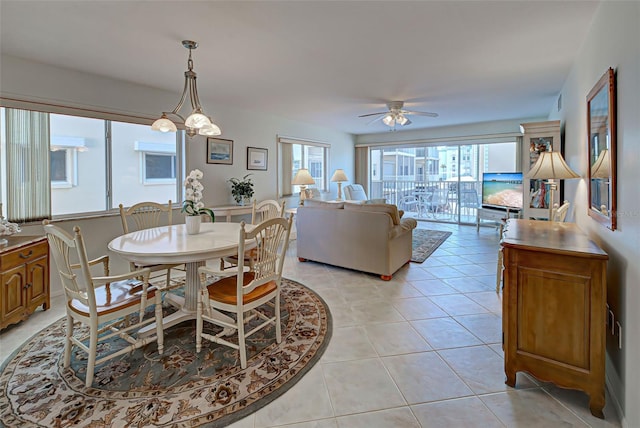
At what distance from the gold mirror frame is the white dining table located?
223 centimetres

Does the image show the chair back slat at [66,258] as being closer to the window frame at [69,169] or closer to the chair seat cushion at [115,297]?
the chair seat cushion at [115,297]

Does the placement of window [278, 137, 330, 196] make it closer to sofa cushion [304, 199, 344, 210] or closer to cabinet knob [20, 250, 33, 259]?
sofa cushion [304, 199, 344, 210]

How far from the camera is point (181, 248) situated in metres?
2.14

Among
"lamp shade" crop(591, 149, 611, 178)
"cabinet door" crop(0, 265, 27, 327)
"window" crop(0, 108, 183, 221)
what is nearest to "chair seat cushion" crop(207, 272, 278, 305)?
"cabinet door" crop(0, 265, 27, 327)

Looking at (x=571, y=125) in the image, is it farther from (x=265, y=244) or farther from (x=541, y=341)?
(x=265, y=244)

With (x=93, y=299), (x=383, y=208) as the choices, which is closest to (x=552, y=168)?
(x=383, y=208)

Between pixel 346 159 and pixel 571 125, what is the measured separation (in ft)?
18.1

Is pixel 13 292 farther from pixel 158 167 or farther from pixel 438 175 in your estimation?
pixel 438 175

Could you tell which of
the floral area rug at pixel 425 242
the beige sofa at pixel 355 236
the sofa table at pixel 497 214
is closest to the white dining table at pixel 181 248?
the beige sofa at pixel 355 236

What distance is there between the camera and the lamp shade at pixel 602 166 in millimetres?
1795

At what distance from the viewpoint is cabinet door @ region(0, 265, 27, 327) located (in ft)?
7.85

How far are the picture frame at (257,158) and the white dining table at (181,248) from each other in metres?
2.71

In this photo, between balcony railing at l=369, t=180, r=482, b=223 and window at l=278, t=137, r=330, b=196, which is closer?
window at l=278, t=137, r=330, b=196

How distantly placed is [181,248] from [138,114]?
2627 millimetres
